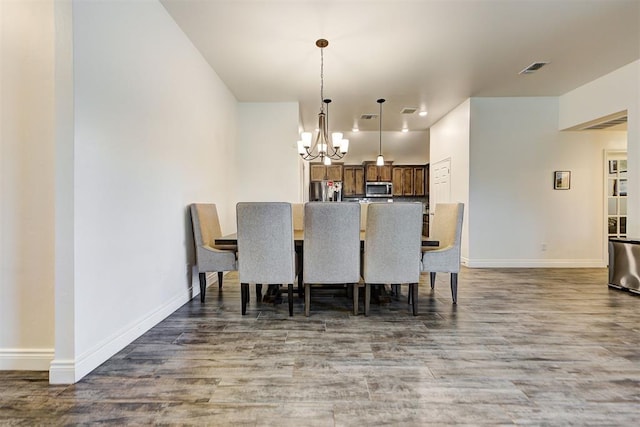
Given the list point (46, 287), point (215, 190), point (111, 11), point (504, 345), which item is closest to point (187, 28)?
point (111, 11)

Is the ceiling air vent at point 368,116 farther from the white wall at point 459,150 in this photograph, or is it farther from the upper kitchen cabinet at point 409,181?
the upper kitchen cabinet at point 409,181

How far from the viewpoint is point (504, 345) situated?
7.31 ft

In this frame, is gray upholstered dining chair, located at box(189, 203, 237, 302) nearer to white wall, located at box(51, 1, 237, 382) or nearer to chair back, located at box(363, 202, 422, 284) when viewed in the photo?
white wall, located at box(51, 1, 237, 382)

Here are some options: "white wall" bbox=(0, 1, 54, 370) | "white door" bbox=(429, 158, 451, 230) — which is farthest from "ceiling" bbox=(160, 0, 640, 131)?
"white door" bbox=(429, 158, 451, 230)

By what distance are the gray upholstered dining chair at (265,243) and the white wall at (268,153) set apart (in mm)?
2498

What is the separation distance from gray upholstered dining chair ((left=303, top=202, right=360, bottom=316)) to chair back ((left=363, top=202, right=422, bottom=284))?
12 centimetres

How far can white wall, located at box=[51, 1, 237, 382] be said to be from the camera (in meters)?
1.79

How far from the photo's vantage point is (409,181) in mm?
9281

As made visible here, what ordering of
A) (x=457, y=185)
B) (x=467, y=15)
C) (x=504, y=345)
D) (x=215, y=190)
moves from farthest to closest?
(x=457, y=185) < (x=215, y=190) < (x=467, y=15) < (x=504, y=345)

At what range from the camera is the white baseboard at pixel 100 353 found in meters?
1.73

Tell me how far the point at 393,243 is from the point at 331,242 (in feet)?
1.73

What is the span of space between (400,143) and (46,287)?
310 inches

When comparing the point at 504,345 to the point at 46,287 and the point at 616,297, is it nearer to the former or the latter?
the point at 616,297

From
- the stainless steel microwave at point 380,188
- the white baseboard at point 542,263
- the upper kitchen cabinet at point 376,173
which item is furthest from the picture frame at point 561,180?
the upper kitchen cabinet at point 376,173
